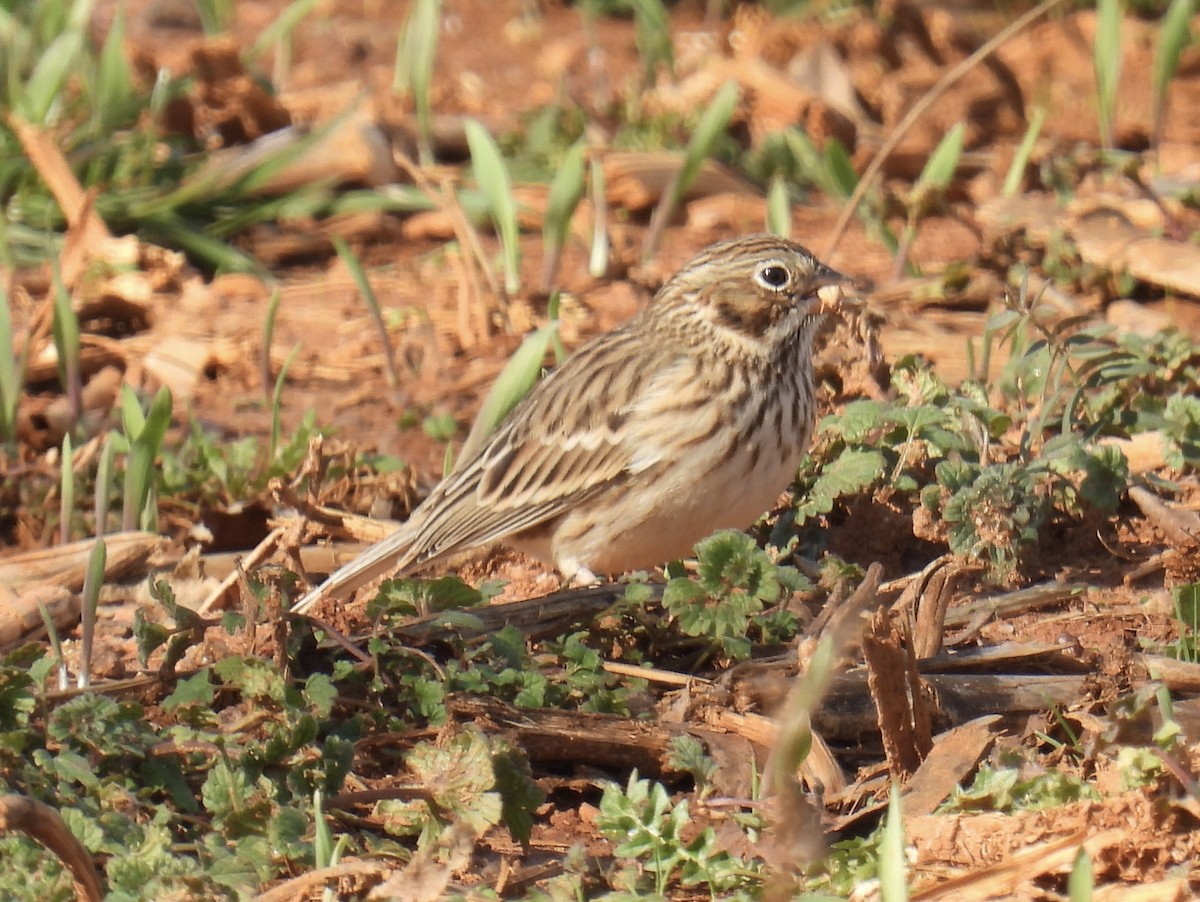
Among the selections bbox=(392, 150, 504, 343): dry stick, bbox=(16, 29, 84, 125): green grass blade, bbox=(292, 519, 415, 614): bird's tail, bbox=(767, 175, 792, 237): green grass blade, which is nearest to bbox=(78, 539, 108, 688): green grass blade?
bbox=(292, 519, 415, 614): bird's tail

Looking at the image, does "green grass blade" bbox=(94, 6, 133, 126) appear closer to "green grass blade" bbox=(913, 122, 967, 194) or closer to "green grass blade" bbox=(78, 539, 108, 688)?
"green grass blade" bbox=(913, 122, 967, 194)

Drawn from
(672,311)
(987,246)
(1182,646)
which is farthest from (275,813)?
(987,246)

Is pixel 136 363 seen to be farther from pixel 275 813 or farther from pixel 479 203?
pixel 275 813

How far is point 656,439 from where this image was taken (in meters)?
5.66

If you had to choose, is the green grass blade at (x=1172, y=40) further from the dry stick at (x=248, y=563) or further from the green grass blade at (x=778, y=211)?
the dry stick at (x=248, y=563)

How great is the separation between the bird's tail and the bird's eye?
1.37 metres

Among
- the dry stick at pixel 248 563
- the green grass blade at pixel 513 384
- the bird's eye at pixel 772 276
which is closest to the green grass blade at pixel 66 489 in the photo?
the dry stick at pixel 248 563

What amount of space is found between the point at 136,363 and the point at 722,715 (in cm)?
Answer: 402

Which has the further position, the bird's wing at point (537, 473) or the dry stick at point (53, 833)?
the bird's wing at point (537, 473)

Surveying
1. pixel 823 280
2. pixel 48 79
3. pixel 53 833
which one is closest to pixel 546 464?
pixel 823 280

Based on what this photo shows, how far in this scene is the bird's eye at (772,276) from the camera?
6.02 meters

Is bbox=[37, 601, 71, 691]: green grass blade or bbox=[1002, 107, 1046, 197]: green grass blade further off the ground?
bbox=[1002, 107, 1046, 197]: green grass blade

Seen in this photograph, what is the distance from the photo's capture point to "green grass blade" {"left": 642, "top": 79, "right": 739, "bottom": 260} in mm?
7668

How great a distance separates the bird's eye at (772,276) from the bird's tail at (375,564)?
137 centimetres
